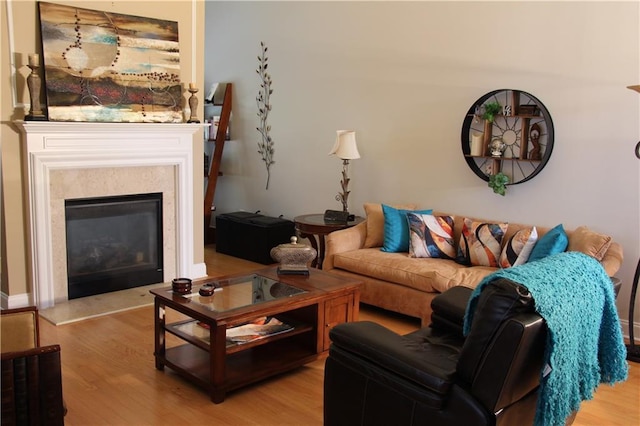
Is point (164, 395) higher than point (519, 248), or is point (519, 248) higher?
point (519, 248)

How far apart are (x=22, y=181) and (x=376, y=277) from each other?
2626mm

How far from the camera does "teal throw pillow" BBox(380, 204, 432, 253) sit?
4.68m

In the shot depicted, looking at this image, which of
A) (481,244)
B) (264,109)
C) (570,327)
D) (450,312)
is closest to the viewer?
(570,327)

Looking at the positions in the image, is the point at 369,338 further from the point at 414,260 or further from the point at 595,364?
the point at 414,260

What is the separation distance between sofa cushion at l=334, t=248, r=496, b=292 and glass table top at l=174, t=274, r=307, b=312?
41.5 inches

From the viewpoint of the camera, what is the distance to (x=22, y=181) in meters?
4.22

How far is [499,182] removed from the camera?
14.8 ft

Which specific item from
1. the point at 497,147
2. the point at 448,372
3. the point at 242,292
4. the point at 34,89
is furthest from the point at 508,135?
the point at 34,89

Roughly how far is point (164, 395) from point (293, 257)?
1.09 meters

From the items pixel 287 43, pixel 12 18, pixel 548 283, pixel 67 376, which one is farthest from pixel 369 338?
pixel 287 43

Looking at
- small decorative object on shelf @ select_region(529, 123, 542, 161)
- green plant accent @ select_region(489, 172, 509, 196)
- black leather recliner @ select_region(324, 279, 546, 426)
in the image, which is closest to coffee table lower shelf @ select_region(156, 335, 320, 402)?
black leather recliner @ select_region(324, 279, 546, 426)

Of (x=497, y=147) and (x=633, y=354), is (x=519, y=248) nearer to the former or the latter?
(x=497, y=147)

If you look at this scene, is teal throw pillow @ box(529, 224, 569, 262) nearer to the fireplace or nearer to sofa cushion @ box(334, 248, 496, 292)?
sofa cushion @ box(334, 248, 496, 292)

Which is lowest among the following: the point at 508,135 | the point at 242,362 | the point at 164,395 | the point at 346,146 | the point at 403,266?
the point at 164,395
